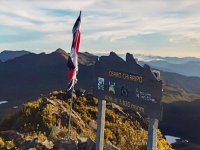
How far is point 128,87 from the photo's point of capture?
1612 cm

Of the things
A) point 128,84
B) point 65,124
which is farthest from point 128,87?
point 65,124

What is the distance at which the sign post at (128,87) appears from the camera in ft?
48.6

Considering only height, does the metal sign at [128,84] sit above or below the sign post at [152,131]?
above

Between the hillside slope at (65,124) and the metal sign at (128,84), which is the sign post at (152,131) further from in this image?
the hillside slope at (65,124)

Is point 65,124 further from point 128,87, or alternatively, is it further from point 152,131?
point 152,131

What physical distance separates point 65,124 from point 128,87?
43.7ft

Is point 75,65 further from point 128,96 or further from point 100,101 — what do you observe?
point 128,96

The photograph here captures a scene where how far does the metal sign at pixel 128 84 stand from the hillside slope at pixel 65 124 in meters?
5.74

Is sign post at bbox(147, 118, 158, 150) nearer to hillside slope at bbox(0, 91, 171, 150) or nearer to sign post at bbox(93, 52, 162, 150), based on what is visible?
sign post at bbox(93, 52, 162, 150)

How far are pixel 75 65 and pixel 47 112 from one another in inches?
385

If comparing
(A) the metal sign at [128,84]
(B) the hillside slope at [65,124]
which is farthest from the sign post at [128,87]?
(B) the hillside slope at [65,124]

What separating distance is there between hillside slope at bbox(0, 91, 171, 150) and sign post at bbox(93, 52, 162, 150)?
541 cm

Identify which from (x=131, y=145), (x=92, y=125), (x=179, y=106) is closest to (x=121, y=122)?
(x=92, y=125)

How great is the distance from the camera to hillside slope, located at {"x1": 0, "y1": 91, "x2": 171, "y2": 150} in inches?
993
